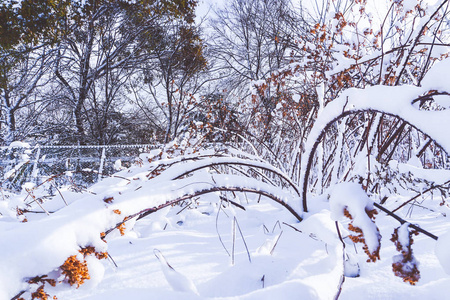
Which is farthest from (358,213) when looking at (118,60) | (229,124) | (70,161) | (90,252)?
(118,60)

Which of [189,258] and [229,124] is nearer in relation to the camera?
[189,258]

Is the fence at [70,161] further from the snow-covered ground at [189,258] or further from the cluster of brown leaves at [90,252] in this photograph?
the cluster of brown leaves at [90,252]

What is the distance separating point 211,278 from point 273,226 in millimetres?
503

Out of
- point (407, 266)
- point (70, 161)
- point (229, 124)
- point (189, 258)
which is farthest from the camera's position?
point (70, 161)

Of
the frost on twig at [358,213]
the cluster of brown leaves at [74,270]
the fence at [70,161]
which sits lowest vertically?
the fence at [70,161]

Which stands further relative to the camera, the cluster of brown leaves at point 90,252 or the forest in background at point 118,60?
the forest in background at point 118,60

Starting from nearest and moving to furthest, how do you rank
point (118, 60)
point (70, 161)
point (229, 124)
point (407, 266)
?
point (407, 266) → point (229, 124) → point (70, 161) → point (118, 60)

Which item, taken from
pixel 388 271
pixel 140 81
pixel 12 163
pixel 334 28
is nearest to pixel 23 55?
pixel 12 163

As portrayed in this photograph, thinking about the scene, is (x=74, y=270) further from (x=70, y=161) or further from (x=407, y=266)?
(x=70, y=161)

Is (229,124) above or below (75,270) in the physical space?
above

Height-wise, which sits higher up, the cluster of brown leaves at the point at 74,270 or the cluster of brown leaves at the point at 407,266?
the cluster of brown leaves at the point at 74,270

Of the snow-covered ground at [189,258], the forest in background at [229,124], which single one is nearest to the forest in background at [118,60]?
the forest in background at [229,124]

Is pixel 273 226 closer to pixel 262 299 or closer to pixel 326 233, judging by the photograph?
pixel 326 233

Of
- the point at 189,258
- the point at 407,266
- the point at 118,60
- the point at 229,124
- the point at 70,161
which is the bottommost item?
the point at 70,161
